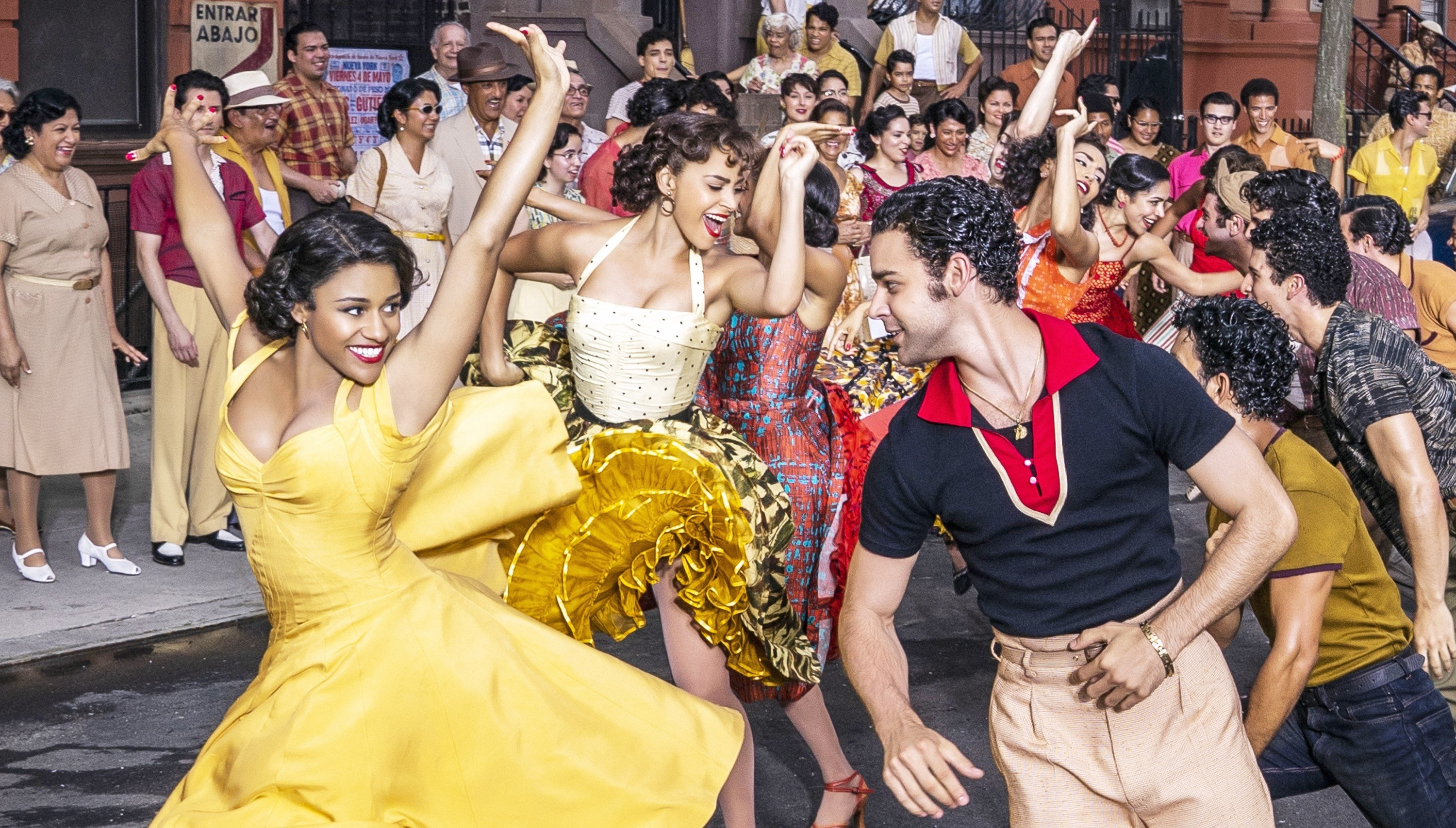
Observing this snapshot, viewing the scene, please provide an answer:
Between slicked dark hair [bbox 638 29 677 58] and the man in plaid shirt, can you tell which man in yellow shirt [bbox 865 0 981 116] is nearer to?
slicked dark hair [bbox 638 29 677 58]

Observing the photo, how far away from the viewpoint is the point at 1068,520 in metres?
3.23

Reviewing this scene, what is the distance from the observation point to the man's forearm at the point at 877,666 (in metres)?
3.16

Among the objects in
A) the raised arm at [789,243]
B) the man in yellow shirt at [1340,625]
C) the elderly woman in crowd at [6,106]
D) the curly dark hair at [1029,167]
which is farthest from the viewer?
the curly dark hair at [1029,167]

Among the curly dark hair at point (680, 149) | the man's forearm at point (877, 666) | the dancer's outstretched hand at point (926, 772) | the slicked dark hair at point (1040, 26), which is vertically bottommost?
the dancer's outstretched hand at point (926, 772)

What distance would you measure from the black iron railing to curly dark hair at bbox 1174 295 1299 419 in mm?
9376

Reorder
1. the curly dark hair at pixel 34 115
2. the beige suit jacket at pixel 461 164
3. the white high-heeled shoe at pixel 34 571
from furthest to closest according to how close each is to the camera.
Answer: the beige suit jacket at pixel 461 164, the white high-heeled shoe at pixel 34 571, the curly dark hair at pixel 34 115

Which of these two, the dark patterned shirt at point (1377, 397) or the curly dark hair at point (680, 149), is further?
the curly dark hair at point (680, 149)

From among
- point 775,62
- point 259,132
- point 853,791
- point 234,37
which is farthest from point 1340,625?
point 234,37

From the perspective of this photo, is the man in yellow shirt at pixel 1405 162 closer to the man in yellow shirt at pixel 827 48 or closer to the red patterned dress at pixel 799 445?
the man in yellow shirt at pixel 827 48

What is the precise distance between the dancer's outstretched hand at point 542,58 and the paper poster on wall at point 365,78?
9.30 meters

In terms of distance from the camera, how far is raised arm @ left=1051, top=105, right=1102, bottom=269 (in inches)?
246

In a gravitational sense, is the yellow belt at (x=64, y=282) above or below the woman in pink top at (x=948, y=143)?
below

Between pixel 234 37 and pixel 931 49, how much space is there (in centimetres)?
583

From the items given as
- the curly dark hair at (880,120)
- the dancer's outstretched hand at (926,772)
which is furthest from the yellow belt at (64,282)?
the dancer's outstretched hand at (926,772)
